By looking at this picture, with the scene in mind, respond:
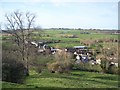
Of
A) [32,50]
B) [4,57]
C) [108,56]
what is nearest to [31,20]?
[32,50]

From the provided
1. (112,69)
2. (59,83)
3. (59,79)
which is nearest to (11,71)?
(59,83)

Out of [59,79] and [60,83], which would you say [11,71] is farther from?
[59,79]

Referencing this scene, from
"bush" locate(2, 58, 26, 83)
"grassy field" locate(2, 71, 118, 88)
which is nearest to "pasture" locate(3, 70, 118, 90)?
"grassy field" locate(2, 71, 118, 88)

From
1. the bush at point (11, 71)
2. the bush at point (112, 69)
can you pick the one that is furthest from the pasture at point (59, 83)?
the bush at point (112, 69)

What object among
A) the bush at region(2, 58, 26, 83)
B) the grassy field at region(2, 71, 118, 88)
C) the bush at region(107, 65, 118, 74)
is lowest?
the bush at region(107, 65, 118, 74)

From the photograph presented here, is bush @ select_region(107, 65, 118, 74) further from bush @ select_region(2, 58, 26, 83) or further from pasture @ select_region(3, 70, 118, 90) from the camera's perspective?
bush @ select_region(2, 58, 26, 83)

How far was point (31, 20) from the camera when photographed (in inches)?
709

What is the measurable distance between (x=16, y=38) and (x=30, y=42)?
100cm

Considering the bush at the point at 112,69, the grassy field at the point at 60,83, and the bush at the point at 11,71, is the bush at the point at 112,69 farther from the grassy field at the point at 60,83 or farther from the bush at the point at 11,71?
the bush at the point at 11,71

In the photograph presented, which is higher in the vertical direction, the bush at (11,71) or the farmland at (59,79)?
the bush at (11,71)

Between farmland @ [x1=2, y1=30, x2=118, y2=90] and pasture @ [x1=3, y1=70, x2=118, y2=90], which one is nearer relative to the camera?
pasture @ [x1=3, y1=70, x2=118, y2=90]

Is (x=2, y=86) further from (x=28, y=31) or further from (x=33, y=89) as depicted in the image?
A: (x=28, y=31)

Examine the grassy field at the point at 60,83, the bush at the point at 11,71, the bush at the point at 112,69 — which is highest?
the bush at the point at 11,71

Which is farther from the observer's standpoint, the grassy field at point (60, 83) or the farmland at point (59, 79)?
the farmland at point (59, 79)
